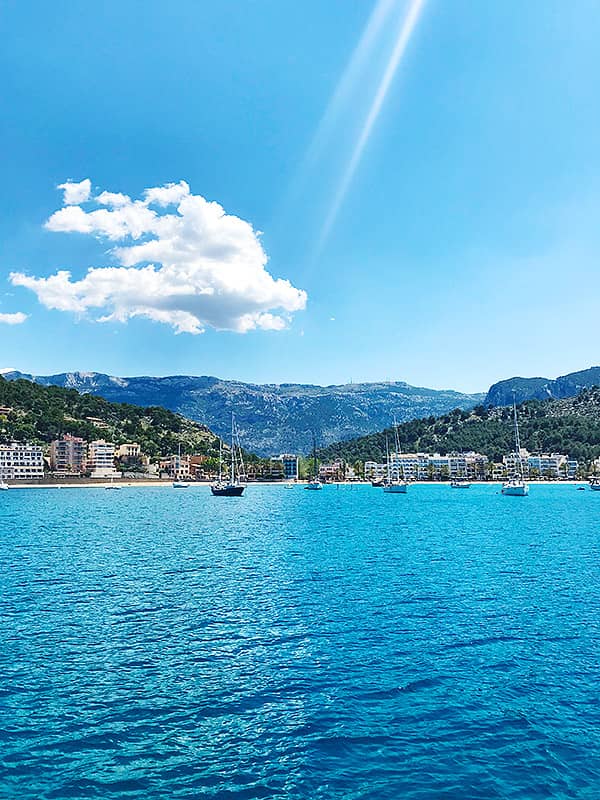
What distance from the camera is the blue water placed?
16.4 metres

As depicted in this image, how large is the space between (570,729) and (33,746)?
50.4 feet

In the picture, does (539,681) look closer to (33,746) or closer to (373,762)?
(373,762)

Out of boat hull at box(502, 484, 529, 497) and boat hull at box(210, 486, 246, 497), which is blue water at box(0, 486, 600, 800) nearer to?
boat hull at box(210, 486, 246, 497)

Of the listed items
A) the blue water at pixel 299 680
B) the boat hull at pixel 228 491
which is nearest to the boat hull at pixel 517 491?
the boat hull at pixel 228 491

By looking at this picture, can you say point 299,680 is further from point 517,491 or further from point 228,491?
point 517,491

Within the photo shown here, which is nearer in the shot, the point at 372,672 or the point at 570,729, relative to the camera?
the point at 570,729

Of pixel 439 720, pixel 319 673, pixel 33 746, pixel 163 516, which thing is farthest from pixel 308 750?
pixel 163 516

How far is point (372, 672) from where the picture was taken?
77.9ft

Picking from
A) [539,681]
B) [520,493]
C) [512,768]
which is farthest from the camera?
[520,493]

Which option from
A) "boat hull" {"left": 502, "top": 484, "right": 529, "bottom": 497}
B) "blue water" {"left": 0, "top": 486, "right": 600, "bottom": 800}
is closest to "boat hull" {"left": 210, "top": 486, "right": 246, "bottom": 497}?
"boat hull" {"left": 502, "top": 484, "right": 529, "bottom": 497}

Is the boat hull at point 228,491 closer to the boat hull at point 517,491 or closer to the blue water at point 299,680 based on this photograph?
the boat hull at point 517,491

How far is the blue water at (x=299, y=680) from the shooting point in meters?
16.4

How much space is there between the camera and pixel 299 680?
908 inches

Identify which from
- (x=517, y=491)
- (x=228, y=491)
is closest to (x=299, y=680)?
(x=228, y=491)
